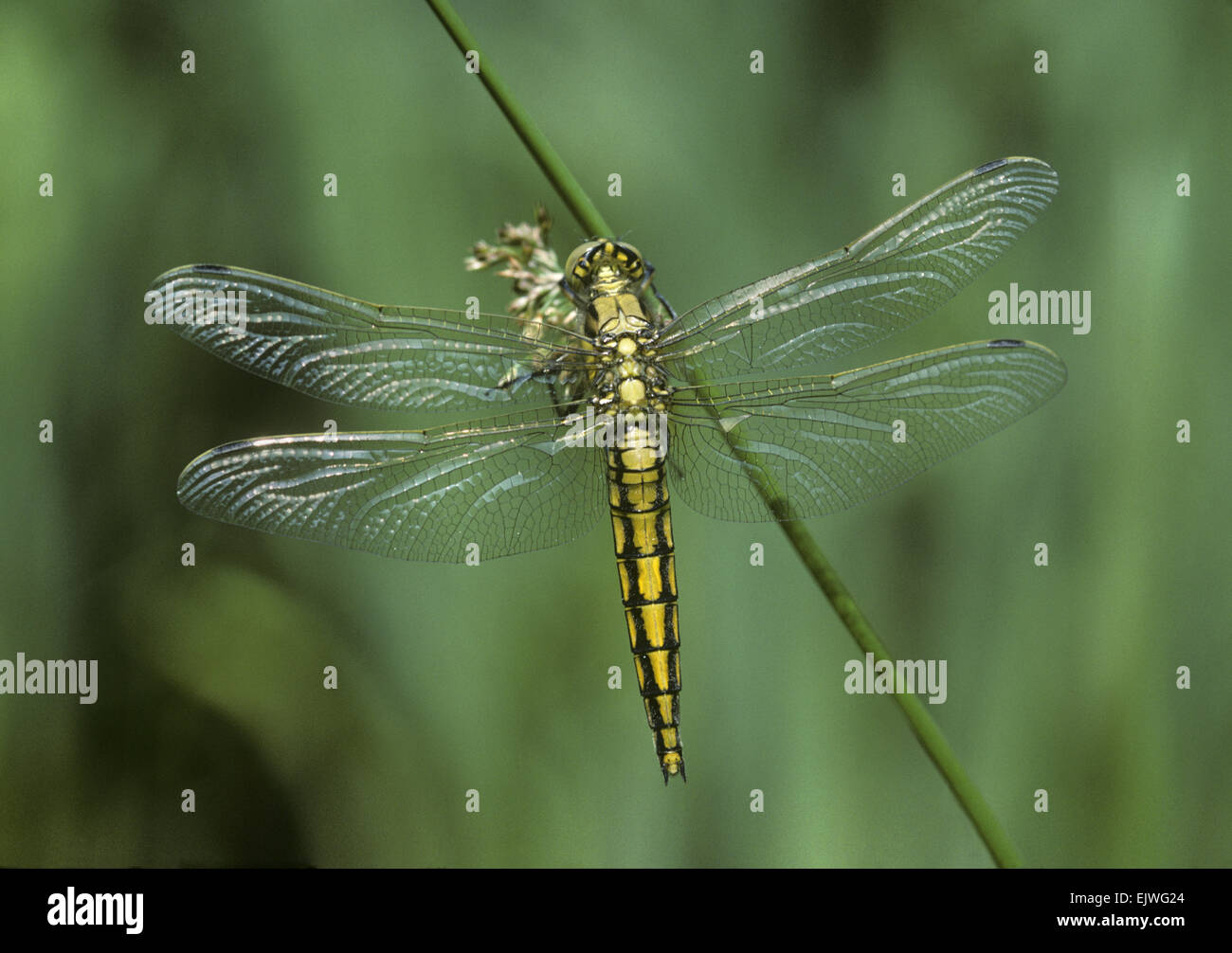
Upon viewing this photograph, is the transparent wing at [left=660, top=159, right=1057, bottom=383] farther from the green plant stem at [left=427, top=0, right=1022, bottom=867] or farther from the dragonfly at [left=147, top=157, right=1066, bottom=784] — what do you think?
the green plant stem at [left=427, top=0, right=1022, bottom=867]

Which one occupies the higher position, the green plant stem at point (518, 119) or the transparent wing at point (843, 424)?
the green plant stem at point (518, 119)

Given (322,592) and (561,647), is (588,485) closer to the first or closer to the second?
(561,647)

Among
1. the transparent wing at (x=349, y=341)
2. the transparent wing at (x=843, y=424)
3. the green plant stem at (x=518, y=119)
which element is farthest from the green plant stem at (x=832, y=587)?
the transparent wing at (x=349, y=341)

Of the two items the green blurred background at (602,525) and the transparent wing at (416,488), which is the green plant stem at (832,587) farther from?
the green blurred background at (602,525)

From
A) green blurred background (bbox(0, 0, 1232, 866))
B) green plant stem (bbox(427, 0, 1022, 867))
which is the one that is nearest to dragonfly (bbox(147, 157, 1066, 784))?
green plant stem (bbox(427, 0, 1022, 867))

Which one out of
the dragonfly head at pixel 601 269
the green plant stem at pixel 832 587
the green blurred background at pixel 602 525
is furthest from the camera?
the green blurred background at pixel 602 525

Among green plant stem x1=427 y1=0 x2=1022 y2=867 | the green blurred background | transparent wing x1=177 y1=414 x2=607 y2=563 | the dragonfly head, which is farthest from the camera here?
the green blurred background
